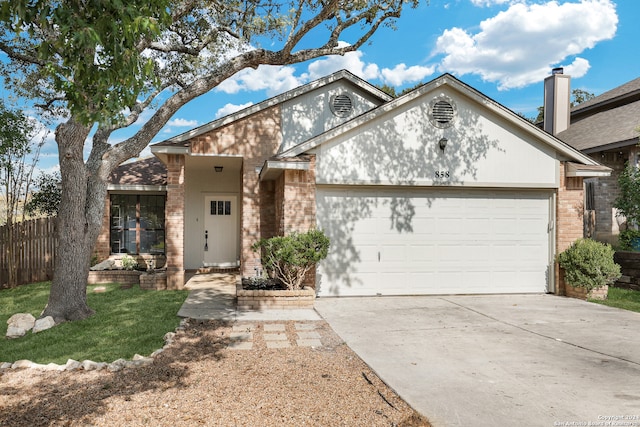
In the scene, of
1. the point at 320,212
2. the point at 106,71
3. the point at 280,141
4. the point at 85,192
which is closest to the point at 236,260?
the point at 280,141

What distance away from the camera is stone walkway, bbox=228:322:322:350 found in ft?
21.6

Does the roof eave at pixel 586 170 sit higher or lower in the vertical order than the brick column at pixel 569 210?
higher

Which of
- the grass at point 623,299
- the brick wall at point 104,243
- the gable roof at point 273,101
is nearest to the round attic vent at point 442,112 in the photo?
the gable roof at point 273,101

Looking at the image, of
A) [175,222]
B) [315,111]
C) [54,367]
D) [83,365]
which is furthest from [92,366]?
[315,111]

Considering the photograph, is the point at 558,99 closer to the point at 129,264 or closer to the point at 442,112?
the point at 442,112

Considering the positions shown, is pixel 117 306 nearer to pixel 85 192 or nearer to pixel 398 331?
pixel 85 192

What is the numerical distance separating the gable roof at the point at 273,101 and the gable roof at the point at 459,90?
2.39 metres

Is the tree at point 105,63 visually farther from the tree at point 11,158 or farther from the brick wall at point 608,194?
the brick wall at point 608,194

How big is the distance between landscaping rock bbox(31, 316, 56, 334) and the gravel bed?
2384 millimetres

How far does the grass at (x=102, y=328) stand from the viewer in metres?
6.08

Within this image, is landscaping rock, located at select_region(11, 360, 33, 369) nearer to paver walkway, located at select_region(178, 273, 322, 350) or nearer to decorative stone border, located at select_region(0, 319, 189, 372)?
decorative stone border, located at select_region(0, 319, 189, 372)

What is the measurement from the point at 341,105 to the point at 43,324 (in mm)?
9560

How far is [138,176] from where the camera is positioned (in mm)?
15180

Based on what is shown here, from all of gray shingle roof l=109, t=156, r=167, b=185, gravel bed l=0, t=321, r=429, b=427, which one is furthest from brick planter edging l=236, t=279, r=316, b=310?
gray shingle roof l=109, t=156, r=167, b=185
